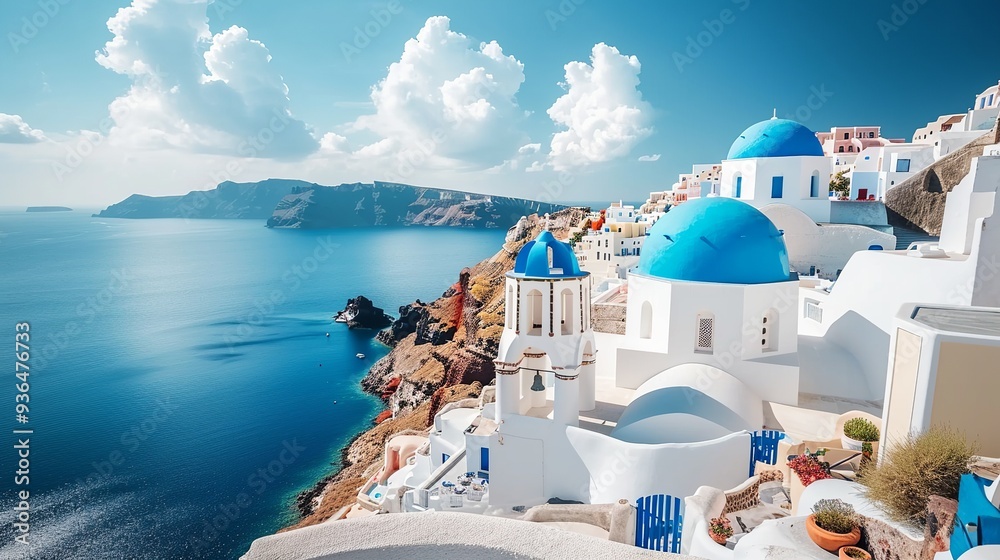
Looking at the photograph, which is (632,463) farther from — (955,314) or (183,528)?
(183,528)

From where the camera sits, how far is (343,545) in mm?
4301

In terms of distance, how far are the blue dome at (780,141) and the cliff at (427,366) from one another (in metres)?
18.7

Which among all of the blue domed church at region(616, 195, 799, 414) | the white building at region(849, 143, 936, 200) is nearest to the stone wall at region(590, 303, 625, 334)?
the blue domed church at region(616, 195, 799, 414)

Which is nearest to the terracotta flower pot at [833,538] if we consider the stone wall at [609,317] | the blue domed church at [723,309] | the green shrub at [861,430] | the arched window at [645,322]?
the green shrub at [861,430]

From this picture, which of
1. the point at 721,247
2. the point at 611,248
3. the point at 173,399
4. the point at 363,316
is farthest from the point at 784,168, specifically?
the point at 363,316

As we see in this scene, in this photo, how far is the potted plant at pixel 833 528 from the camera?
16.7 ft

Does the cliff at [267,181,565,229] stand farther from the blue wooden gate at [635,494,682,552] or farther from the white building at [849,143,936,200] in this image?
the blue wooden gate at [635,494,682,552]

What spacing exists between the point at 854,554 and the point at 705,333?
7.42 m

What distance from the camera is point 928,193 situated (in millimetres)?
22734

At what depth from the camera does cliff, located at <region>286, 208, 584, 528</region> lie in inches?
1064

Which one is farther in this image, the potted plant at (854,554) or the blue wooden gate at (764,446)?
the blue wooden gate at (764,446)

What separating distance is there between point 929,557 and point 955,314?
4.32m

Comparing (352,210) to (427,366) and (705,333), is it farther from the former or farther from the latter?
(705,333)

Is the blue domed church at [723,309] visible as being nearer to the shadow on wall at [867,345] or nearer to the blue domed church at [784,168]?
the shadow on wall at [867,345]
